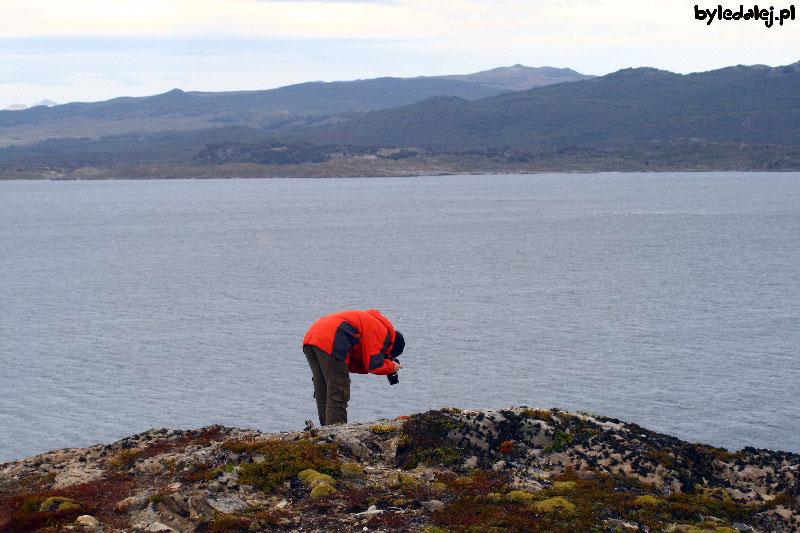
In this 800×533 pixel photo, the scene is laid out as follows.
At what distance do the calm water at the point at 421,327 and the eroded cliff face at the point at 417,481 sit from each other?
2194cm

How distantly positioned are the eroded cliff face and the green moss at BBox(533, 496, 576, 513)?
30 mm

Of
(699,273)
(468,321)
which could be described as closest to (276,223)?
(699,273)

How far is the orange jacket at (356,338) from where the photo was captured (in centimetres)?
1522

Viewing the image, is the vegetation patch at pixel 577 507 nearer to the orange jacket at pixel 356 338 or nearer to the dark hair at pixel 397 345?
the orange jacket at pixel 356 338

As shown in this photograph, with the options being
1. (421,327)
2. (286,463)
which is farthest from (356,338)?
(421,327)

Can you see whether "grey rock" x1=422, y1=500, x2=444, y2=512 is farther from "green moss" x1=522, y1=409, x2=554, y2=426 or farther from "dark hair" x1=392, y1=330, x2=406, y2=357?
"dark hair" x1=392, y1=330, x2=406, y2=357

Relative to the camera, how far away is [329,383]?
1573 cm

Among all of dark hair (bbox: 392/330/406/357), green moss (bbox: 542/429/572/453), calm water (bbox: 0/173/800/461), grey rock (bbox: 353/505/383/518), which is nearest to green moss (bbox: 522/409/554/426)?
green moss (bbox: 542/429/572/453)

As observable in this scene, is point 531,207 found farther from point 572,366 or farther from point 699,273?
point 572,366

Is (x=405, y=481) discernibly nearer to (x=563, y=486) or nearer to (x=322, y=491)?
(x=322, y=491)

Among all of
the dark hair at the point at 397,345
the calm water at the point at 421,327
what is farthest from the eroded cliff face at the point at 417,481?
the calm water at the point at 421,327

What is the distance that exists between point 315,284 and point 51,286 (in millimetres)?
25483

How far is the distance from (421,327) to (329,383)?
4255 centimetres

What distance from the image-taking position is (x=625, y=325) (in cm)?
5941
